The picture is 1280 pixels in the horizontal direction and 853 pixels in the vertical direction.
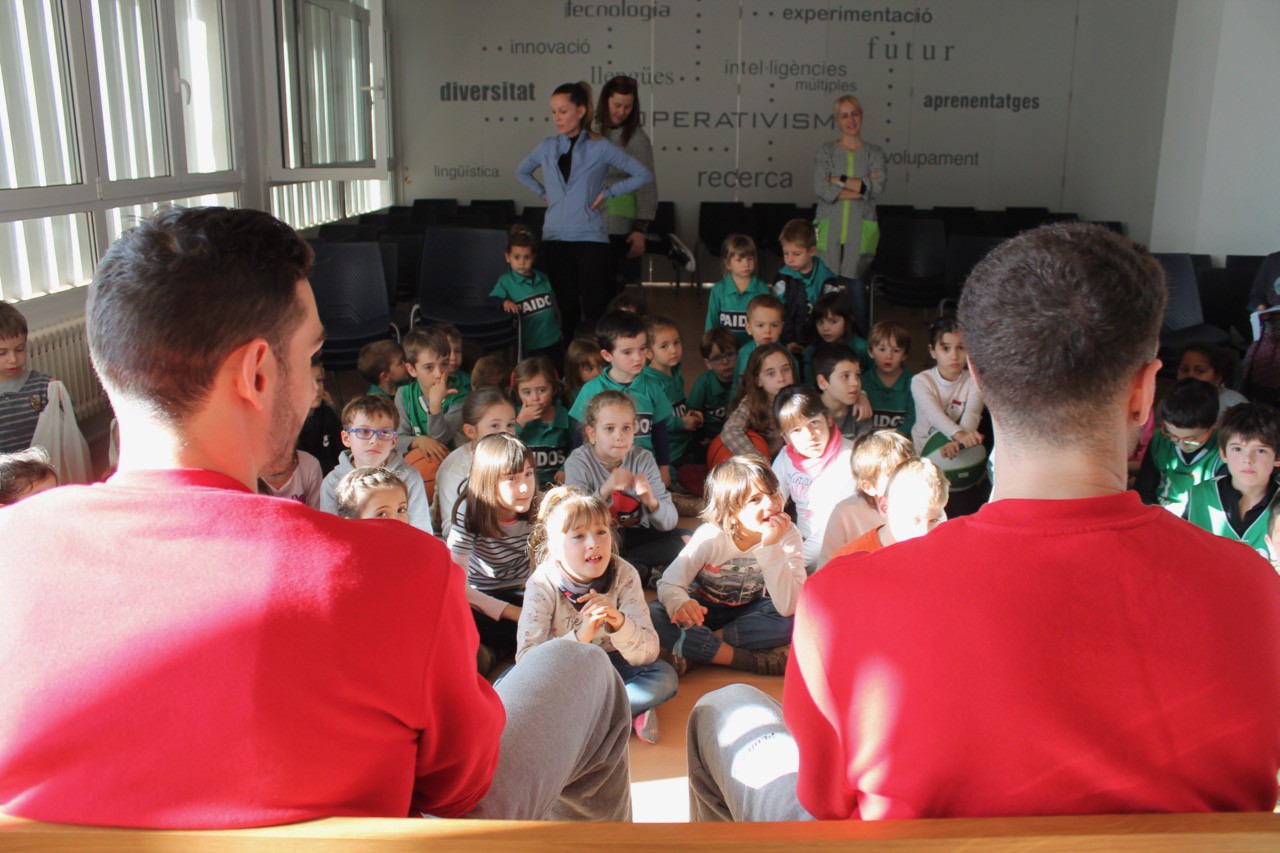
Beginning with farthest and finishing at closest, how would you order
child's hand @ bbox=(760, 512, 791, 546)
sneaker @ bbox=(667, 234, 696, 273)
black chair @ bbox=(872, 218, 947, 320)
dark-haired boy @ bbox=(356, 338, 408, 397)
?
sneaker @ bbox=(667, 234, 696, 273), black chair @ bbox=(872, 218, 947, 320), dark-haired boy @ bbox=(356, 338, 408, 397), child's hand @ bbox=(760, 512, 791, 546)

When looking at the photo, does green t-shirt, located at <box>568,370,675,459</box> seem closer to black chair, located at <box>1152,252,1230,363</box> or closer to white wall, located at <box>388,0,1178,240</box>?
black chair, located at <box>1152,252,1230,363</box>

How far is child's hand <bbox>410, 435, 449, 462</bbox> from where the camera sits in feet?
13.0

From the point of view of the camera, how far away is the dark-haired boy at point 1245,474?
10.7 feet

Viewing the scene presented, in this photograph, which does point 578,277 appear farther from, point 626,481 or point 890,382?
point 626,481

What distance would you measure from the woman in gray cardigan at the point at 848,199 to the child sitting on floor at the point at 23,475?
197 inches

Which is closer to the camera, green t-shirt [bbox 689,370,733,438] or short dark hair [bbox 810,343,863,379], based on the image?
short dark hair [bbox 810,343,863,379]

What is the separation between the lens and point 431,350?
176 inches

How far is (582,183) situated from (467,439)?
7.17 feet

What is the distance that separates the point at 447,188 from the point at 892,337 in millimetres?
7024

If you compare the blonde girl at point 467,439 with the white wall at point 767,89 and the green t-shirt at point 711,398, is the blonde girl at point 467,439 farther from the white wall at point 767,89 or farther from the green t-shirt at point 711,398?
the white wall at point 767,89

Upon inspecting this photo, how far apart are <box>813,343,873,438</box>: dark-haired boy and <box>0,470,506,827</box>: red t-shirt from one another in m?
3.37

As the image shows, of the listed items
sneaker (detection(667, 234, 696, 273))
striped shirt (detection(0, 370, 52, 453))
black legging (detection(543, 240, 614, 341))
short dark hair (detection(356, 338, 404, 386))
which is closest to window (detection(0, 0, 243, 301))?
striped shirt (detection(0, 370, 52, 453))

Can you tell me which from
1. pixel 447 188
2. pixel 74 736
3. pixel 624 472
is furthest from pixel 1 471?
pixel 447 188

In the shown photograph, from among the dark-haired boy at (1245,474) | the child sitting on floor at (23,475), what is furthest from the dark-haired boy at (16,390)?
the dark-haired boy at (1245,474)
